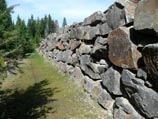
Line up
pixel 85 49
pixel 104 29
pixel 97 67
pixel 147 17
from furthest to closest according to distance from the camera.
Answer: pixel 85 49 → pixel 97 67 → pixel 104 29 → pixel 147 17

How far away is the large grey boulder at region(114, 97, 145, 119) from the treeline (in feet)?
9.00

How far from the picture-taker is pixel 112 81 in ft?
23.5

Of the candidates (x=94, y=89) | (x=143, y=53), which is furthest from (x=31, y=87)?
(x=143, y=53)

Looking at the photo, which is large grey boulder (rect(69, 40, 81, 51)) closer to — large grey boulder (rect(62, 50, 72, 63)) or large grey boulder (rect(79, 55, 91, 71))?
large grey boulder (rect(62, 50, 72, 63))

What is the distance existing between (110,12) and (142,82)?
9.04 ft

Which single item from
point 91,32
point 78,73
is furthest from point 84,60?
point 91,32

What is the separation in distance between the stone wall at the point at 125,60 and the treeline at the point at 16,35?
236cm

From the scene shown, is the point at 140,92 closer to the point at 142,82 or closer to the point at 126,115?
the point at 142,82

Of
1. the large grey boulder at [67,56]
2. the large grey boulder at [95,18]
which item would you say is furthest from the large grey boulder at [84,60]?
the large grey boulder at [67,56]

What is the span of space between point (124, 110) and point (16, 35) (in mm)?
3081

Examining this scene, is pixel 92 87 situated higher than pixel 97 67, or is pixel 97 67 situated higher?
A: pixel 97 67

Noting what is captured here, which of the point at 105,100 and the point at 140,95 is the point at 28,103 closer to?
the point at 105,100

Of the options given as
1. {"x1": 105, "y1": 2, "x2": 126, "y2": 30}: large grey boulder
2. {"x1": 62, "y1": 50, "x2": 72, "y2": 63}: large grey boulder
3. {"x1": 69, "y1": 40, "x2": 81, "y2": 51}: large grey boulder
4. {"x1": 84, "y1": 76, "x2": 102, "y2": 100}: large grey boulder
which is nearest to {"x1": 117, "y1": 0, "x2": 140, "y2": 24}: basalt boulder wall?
{"x1": 105, "y1": 2, "x2": 126, "y2": 30}: large grey boulder

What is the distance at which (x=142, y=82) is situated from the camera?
18.7ft
